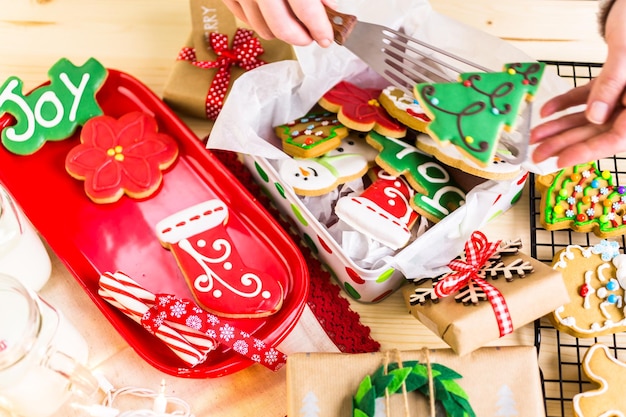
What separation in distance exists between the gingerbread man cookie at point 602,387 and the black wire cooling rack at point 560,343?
1.8 inches

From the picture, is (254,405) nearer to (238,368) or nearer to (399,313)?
(238,368)

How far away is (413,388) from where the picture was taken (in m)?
0.81

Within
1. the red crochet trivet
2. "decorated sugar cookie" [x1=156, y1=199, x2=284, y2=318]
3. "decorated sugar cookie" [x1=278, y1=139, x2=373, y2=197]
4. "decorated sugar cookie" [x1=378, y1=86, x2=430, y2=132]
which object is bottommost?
the red crochet trivet

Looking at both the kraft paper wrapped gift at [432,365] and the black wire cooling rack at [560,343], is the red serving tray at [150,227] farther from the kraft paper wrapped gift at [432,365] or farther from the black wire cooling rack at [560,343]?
the black wire cooling rack at [560,343]

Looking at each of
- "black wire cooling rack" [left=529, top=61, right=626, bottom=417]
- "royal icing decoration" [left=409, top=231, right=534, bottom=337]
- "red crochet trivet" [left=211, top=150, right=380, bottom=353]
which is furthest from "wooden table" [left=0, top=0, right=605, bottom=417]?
"red crochet trivet" [left=211, top=150, right=380, bottom=353]

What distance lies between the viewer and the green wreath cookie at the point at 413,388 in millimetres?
795

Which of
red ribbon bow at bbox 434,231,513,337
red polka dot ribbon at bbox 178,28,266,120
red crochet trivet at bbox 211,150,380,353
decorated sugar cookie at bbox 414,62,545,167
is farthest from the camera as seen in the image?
red polka dot ribbon at bbox 178,28,266,120

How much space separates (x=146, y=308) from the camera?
2.96 feet

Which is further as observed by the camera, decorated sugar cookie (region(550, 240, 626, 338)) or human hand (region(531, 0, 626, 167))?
decorated sugar cookie (region(550, 240, 626, 338))

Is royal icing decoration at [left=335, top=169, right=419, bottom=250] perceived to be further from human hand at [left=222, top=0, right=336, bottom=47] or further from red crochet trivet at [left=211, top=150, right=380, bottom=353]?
human hand at [left=222, top=0, right=336, bottom=47]

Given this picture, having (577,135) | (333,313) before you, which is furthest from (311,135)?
(577,135)

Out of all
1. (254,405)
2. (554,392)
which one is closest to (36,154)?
(254,405)

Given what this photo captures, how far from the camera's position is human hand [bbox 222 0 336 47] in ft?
2.69

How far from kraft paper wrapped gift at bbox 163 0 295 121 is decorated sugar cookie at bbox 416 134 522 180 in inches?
11.5
